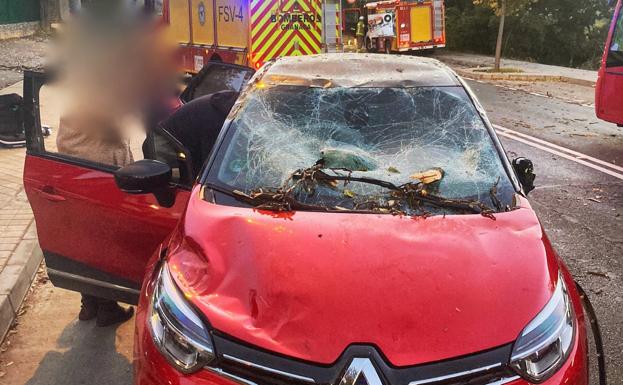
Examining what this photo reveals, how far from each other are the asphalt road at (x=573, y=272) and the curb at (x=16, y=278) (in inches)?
Answer: 3.5

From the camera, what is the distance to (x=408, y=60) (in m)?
3.90

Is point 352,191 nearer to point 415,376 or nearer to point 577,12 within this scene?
point 415,376

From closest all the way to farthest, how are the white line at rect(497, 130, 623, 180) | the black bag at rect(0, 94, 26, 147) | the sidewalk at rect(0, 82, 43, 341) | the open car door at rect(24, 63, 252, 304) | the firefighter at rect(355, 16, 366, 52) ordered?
the open car door at rect(24, 63, 252, 304)
the black bag at rect(0, 94, 26, 147)
the sidewalk at rect(0, 82, 43, 341)
the white line at rect(497, 130, 623, 180)
the firefighter at rect(355, 16, 366, 52)

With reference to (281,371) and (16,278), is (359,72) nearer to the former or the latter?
(281,371)

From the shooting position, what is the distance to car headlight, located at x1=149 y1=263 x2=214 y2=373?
6.80 ft

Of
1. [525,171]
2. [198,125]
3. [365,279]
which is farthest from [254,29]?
[365,279]

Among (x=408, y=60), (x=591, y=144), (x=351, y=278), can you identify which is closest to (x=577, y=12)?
(x=591, y=144)

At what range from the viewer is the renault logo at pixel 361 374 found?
6.25ft

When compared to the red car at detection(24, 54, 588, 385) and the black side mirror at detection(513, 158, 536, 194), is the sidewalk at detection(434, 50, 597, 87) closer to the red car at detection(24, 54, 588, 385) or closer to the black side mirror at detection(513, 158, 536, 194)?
the black side mirror at detection(513, 158, 536, 194)

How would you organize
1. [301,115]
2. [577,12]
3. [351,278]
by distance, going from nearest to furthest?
[351,278]
[301,115]
[577,12]

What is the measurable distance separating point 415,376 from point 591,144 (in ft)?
30.5

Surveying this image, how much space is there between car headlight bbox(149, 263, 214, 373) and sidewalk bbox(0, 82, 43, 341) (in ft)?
7.14

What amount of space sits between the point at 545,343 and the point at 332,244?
2.76ft

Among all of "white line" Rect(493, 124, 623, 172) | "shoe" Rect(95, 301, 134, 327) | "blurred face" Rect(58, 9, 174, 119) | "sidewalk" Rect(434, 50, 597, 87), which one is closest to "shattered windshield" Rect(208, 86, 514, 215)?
"blurred face" Rect(58, 9, 174, 119)
